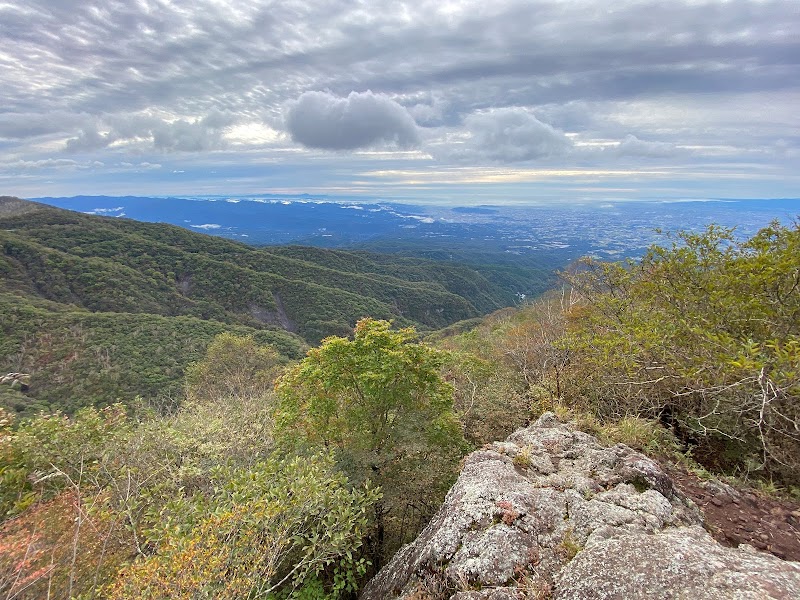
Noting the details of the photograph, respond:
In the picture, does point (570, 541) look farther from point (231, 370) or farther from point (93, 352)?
point (93, 352)

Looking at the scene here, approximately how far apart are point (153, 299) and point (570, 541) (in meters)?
109

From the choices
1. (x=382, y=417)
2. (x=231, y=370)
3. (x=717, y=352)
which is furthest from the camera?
(x=231, y=370)

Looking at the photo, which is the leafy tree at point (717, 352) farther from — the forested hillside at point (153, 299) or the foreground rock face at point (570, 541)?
the forested hillside at point (153, 299)

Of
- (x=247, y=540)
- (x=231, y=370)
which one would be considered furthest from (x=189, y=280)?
(x=247, y=540)

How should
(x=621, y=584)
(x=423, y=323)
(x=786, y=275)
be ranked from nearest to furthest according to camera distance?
(x=621, y=584)
(x=786, y=275)
(x=423, y=323)

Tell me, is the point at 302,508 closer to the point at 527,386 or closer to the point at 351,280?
the point at 527,386

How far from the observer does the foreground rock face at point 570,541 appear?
4.07 meters

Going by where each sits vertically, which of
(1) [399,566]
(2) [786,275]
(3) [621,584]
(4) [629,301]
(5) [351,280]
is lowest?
(5) [351,280]

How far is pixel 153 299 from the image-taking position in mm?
95500

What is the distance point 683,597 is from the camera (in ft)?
12.6

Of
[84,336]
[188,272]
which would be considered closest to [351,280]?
[188,272]

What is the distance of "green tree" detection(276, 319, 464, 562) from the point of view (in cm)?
1034

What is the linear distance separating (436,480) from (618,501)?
201 inches

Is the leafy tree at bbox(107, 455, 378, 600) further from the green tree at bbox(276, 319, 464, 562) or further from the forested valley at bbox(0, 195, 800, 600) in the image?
the green tree at bbox(276, 319, 464, 562)
